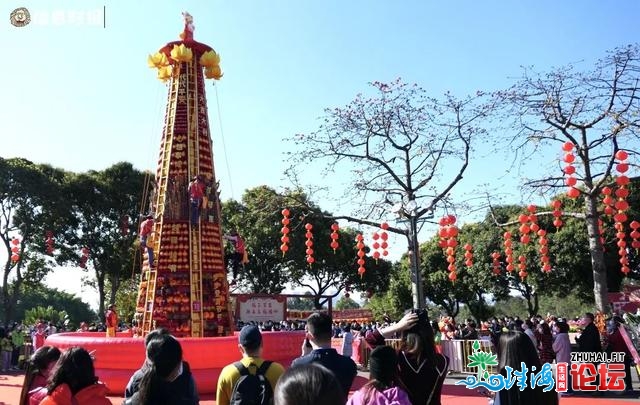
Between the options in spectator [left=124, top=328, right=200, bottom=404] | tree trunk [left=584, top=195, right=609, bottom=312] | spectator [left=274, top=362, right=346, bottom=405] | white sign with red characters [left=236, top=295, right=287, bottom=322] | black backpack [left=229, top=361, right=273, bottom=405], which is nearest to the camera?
spectator [left=274, top=362, right=346, bottom=405]

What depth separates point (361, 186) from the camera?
57.8 ft

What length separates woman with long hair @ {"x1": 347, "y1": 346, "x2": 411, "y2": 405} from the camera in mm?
3057

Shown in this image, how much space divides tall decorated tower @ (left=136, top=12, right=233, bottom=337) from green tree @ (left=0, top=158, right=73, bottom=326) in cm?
1532

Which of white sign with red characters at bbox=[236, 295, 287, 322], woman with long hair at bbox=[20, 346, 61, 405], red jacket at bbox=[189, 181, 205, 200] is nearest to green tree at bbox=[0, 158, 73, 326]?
white sign with red characters at bbox=[236, 295, 287, 322]

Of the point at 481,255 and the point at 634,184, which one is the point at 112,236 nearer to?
the point at 481,255

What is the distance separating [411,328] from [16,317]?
5549 centimetres

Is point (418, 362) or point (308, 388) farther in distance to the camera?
point (418, 362)

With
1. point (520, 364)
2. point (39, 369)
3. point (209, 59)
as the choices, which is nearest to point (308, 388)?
point (520, 364)

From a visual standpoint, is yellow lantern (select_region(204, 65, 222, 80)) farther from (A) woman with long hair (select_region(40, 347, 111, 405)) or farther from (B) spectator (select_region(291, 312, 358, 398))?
(A) woman with long hair (select_region(40, 347, 111, 405))

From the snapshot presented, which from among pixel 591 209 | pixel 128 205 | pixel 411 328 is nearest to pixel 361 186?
pixel 591 209

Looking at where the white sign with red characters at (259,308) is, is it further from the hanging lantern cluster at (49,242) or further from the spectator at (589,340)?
the spectator at (589,340)

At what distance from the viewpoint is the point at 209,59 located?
13.2 metres

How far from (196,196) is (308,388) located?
10.8 meters

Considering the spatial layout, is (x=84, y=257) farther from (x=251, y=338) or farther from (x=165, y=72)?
(x=251, y=338)
